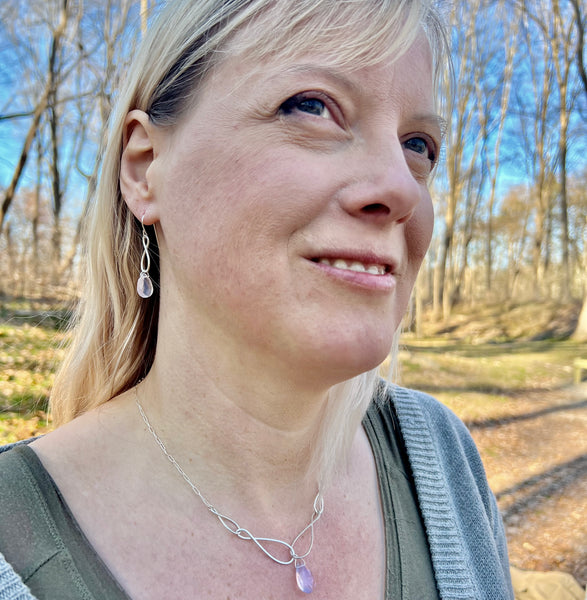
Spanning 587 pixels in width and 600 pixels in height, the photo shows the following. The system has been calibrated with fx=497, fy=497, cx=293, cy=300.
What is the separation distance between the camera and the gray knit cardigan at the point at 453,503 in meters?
1.39

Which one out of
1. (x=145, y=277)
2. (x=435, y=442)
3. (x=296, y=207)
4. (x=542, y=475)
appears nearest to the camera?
(x=296, y=207)

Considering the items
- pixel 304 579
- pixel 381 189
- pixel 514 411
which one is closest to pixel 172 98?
pixel 381 189

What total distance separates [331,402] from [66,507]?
0.77 meters

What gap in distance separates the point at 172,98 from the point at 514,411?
7.63 metres

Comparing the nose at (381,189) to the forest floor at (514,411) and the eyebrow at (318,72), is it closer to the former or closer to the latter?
the eyebrow at (318,72)

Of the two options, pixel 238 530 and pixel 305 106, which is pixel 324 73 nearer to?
pixel 305 106

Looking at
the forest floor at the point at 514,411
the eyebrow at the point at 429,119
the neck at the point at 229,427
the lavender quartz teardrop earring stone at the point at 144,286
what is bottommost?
the forest floor at the point at 514,411

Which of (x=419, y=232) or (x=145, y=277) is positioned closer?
(x=419, y=232)

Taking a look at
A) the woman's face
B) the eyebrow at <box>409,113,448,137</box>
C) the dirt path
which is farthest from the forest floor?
the eyebrow at <box>409,113,448,137</box>

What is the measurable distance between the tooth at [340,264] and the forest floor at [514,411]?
3.77 feet

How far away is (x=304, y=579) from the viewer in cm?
121

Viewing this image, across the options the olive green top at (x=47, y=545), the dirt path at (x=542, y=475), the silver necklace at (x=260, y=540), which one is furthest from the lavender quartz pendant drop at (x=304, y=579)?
the dirt path at (x=542, y=475)

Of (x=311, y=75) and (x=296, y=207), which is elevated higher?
(x=311, y=75)

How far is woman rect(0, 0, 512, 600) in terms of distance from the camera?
1.06 m
